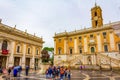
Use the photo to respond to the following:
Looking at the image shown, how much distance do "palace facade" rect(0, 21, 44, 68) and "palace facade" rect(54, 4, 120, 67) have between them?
9092 mm

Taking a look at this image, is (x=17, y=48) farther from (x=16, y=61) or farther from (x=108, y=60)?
(x=108, y=60)

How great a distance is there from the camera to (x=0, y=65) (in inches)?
1108

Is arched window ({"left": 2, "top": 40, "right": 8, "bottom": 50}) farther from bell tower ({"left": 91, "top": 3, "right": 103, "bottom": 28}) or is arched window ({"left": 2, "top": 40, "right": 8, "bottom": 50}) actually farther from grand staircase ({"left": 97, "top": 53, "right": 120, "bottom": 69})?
bell tower ({"left": 91, "top": 3, "right": 103, "bottom": 28})

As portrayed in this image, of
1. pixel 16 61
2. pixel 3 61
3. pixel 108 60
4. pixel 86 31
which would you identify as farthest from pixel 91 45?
pixel 3 61

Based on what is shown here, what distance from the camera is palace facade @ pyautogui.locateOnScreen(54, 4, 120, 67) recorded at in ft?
103

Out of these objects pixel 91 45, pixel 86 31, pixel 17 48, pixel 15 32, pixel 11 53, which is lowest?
pixel 11 53

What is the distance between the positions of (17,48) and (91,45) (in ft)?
78.5

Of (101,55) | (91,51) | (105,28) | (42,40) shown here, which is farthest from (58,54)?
(105,28)

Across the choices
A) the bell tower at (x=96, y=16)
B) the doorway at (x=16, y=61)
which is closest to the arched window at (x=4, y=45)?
the doorway at (x=16, y=61)

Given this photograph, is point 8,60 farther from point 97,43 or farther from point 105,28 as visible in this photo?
point 105,28

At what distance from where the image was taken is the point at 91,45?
3584 cm

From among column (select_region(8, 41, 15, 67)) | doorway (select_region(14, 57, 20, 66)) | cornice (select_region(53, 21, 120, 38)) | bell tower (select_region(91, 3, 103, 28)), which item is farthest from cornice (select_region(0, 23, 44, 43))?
bell tower (select_region(91, 3, 103, 28))

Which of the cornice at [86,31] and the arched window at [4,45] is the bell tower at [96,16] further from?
the arched window at [4,45]

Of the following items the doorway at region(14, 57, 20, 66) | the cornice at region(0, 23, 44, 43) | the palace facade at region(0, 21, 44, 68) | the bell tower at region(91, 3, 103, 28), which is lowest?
the doorway at region(14, 57, 20, 66)
